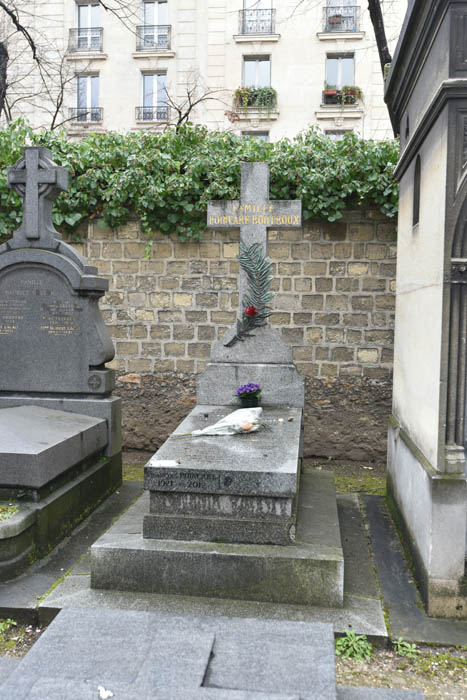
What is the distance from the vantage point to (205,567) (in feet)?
11.7

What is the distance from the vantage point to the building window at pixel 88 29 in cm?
1817

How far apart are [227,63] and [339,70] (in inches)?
135

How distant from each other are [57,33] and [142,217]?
14460 millimetres

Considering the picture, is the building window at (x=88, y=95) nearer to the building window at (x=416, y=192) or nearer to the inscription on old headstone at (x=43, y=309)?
the inscription on old headstone at (x=43, y=309)

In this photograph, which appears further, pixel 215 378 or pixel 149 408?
pixel 149 408

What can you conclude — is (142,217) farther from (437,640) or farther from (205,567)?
(437,640)

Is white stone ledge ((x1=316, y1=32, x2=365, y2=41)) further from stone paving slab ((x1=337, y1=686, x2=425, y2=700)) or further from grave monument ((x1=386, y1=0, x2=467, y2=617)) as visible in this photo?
stone paving slab ((x1=337, y1=686, x2=425, y2=700))

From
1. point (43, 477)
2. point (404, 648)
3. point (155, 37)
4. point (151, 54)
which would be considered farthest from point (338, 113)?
point (404, 648)

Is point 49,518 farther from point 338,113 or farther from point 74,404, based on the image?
point 338,113

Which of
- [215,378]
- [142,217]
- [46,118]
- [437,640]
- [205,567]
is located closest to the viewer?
[437,640]

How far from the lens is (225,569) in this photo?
3545 millimetres

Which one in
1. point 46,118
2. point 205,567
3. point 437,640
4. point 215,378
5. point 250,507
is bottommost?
point 437,640

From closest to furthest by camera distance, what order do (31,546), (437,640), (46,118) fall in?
(437,640), (31,546), (46,118)

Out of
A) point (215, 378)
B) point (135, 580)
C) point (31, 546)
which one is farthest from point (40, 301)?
point (135, 580)
